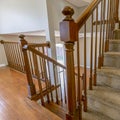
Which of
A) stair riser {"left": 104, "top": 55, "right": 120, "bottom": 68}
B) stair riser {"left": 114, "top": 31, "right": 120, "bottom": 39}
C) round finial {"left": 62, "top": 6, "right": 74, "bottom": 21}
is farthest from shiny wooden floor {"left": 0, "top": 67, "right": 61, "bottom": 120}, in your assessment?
stair riser {"left": 114, "top": 31, "right": 120, "bottom": 39}

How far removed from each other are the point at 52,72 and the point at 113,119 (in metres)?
1.85

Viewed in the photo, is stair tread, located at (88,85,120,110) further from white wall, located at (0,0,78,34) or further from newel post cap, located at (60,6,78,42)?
white wall, located at (0,0,78,34)

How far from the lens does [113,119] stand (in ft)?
4.68

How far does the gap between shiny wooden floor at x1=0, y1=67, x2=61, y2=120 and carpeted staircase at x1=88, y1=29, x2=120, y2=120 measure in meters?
0.54

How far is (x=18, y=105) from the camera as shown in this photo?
6.95 feet

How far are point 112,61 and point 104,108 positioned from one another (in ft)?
2.07

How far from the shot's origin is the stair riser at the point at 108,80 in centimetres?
159

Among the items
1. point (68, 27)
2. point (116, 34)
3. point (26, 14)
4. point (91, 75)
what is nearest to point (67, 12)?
point (68, 27)

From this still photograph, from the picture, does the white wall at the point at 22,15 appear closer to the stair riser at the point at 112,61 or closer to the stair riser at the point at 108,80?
the stair riser at the point at 112,61

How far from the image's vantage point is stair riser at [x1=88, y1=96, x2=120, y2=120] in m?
1.41

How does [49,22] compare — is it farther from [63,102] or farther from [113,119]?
[113,119]

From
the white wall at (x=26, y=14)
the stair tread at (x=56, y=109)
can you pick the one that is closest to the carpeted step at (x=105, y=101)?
the stair tread at (x=56, y=109)

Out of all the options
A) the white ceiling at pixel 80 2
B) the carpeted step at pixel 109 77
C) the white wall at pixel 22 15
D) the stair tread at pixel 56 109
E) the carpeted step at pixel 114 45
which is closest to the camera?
the carpeted step at pixel 109 77

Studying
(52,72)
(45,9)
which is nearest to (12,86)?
(52,72)
